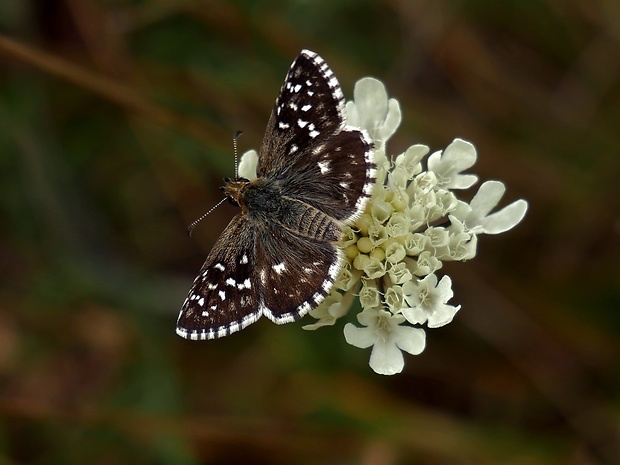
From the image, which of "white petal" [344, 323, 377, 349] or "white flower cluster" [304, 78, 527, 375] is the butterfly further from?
"white petal" [344, 323, 377, 349]

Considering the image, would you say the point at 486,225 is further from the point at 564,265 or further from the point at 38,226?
the point at 38,226

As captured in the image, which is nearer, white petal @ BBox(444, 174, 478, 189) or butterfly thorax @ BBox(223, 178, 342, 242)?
butterfly thorax @ BBox(223, 178, 342, 242)

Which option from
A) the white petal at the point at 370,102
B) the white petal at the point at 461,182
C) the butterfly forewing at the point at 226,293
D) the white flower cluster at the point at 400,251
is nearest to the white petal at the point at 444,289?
the white flower cluster at the point at 400,251

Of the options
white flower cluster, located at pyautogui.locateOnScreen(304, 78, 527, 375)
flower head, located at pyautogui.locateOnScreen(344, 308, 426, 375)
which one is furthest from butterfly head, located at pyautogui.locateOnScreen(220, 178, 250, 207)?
flower head, located at pyautogui.locateOnScreen(344, 308, 426, 375)

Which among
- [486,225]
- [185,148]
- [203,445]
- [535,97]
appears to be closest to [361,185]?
[486,225]

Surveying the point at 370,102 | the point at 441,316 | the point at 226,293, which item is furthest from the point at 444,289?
the point at 370,102

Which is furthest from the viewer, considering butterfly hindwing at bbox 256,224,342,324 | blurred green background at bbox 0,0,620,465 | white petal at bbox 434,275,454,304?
blurred green background at bbox 0,0,620,465
